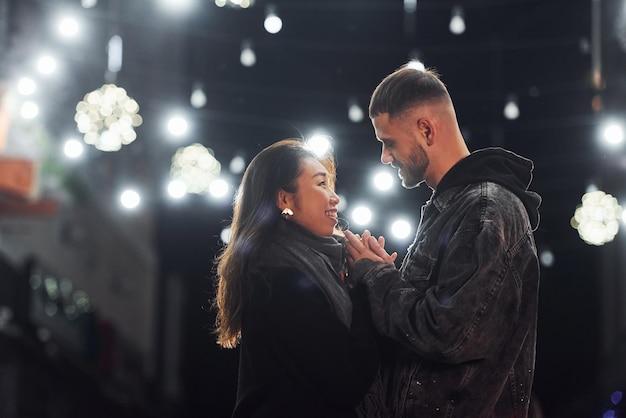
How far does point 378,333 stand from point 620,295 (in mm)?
16806

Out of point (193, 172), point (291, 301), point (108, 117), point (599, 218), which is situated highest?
point (291, 301)

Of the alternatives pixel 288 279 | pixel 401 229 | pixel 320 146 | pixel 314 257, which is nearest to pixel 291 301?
pixel 288 279

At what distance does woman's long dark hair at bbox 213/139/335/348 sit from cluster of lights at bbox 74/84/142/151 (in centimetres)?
841

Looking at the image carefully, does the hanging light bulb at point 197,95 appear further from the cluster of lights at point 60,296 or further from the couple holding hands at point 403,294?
the couple holding hands at point 403,294

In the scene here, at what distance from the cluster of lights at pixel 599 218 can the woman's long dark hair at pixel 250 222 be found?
8.09 metres

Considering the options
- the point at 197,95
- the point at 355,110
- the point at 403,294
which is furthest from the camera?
the point at 197,95

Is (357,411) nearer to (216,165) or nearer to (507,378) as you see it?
(507,378)

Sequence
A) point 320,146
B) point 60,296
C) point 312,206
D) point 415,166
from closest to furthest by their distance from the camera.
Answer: point 415,166 < point 312,206 < point 320,146 < point 60,296

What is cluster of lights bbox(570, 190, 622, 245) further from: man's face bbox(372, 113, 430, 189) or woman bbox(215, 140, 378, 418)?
man's face bbox(372, 113, 430, 189)

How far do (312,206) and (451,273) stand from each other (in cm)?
86

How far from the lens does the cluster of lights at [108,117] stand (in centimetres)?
1338

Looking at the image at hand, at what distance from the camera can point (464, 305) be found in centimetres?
428

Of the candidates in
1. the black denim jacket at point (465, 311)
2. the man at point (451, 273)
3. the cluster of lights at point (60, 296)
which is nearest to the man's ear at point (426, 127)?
the man at point (451, 273)

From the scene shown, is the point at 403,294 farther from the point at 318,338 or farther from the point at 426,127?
the point at 426,127
